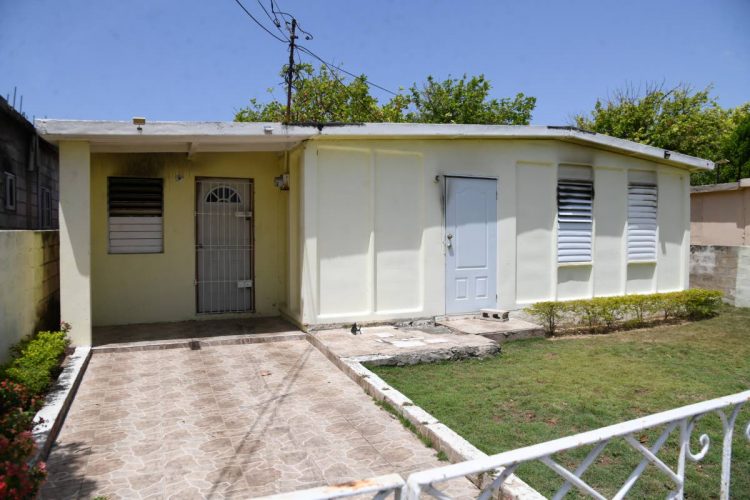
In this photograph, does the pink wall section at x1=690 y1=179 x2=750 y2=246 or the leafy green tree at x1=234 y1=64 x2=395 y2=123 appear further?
the leafy green tree at x1=234 y1=64 x2=395 y2=123

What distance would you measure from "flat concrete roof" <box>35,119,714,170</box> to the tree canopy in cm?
1545

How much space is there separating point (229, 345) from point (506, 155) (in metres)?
5.79

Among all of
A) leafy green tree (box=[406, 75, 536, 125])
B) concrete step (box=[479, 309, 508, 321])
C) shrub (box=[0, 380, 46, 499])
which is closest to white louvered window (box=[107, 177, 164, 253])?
shrub (box=[0, 380, 46, 499])

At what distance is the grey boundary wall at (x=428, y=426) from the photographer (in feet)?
11.0

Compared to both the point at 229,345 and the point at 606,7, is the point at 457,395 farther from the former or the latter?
the point at 606,7

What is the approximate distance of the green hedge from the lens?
932 cm

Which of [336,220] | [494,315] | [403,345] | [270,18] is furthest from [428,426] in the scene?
[270,18]

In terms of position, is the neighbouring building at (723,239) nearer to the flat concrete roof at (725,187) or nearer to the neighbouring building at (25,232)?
the flat concrete roof at (725,187)

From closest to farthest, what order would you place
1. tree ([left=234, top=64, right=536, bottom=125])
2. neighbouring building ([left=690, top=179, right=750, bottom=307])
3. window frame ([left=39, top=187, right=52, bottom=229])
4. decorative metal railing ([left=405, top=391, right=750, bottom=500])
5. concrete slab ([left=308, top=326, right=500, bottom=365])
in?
decorative metal railing ([left=405, top=391, right=750, bottom=500]) → concrete slab ([left=308, top=326, right=500, bottom=365]) → window frame ([left=39, top=187, right=52, bottom=229]) → neighbouring building ([left=690, top=179, right=750, bottom=307]) → tree ([left=234, top=64, right=536, bottom=125])

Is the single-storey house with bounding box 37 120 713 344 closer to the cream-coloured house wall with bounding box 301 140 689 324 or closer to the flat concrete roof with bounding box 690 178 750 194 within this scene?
the cream-coloured house wall with bounding box 301 140 689 324

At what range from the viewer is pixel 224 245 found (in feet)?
31.7

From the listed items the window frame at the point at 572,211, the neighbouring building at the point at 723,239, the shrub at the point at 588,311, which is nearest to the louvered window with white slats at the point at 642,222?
the window frame at the point at 572,211

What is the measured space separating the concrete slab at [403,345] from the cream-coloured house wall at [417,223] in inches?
21.0

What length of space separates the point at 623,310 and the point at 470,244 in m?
3.31
